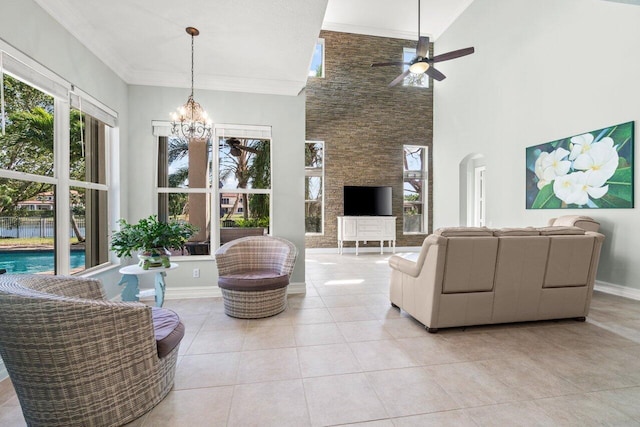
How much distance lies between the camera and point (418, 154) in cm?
887

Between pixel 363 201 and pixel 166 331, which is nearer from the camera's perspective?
pixel 166 331

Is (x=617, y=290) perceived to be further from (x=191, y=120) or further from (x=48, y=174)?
(x=48, y=174)

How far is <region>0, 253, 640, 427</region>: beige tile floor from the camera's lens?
171 cm

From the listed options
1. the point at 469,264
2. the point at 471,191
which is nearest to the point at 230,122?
the point at 469,264

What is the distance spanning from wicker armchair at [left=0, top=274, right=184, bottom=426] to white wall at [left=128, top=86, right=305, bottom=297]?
2.39 m

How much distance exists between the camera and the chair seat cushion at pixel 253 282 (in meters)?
3.18

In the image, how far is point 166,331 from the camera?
192cm

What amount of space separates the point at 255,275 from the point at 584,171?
5011 mm

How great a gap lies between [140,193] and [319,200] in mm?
5003

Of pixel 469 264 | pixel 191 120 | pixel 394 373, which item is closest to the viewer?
pixel 394 373

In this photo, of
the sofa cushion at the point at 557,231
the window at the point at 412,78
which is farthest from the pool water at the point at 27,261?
the window at the point at 412,78

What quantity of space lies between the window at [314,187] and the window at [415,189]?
2432mm

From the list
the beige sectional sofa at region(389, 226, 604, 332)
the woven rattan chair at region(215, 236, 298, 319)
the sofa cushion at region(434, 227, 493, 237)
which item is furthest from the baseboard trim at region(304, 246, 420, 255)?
the sofa cushion at region(434, 227, 493, 237)

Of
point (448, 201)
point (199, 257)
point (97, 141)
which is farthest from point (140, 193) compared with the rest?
point (448, 201)
